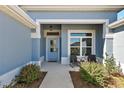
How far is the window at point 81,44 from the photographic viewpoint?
17062mm

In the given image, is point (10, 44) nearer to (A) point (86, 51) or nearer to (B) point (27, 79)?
(B) point (27, 79)

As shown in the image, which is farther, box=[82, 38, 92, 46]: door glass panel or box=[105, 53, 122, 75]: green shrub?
box=[82, 38, 92, 46]: door glass panel

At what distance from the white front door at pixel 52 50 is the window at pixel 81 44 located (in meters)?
3.06

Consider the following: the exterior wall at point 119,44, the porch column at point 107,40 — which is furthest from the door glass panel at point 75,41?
the exterior wall at point 119,44

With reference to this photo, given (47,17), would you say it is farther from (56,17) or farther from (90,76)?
(90,76)

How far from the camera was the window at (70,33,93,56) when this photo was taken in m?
17.1

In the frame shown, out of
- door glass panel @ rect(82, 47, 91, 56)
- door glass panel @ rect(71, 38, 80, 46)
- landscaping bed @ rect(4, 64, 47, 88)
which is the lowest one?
landscaping bed @ rect(4, 64, 47, 88)

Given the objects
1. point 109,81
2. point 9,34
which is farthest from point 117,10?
point 9,34

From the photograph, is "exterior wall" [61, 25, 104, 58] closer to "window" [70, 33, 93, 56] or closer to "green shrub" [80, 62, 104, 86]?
"window" [70, 33, 93, 56]

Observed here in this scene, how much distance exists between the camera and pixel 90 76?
851cm

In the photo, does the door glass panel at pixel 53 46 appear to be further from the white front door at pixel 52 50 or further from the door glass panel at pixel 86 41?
the door glass panel at pixel 86 41

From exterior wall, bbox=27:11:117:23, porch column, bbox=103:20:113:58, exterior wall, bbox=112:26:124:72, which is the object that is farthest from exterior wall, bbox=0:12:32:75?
porch column, bbox=103:20:113:58

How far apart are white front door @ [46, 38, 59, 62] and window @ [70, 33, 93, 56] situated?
Answer: 10.0 feet

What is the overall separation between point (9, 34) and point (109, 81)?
4.82 meters
